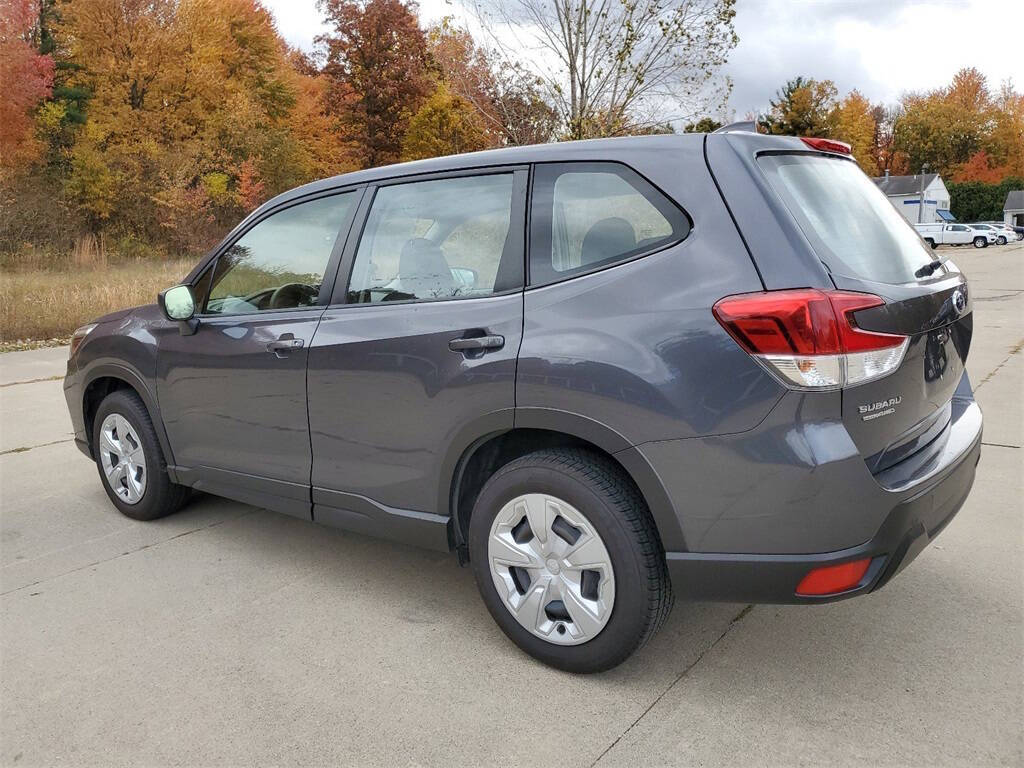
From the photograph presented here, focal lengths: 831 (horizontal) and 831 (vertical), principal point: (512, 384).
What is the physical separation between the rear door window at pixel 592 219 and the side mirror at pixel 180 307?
6.36 feet

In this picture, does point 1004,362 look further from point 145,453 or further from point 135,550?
point 135,550

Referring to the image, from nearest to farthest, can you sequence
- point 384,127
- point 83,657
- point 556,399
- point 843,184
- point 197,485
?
point 556,399 < point 843,184 < point 83,657 < point 197,485 < point 384,127

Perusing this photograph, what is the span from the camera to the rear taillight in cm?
227

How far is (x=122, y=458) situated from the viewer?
4523 millimetres

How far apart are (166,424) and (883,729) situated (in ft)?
11.2

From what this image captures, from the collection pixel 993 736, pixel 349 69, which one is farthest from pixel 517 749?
pixel 349 69

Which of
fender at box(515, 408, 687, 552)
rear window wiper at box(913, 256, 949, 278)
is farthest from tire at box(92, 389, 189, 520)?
rear window wiper at box(913, 256, 949, 278)

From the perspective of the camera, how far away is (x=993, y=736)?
2400 mm

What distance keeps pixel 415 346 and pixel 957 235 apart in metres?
54.1

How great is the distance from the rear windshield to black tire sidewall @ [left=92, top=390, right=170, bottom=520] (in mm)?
3310

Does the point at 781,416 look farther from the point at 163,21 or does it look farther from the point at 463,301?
the point at 163,21

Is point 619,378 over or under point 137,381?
over

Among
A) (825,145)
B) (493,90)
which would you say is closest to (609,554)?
(825,145)

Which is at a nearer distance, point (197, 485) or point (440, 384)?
point (440, 384)
